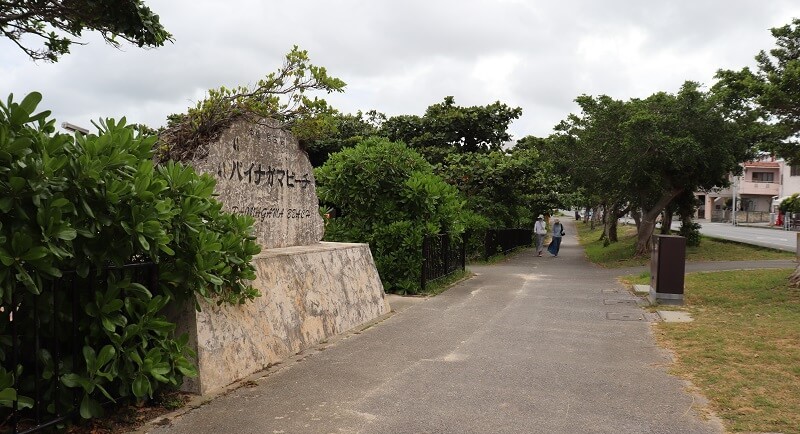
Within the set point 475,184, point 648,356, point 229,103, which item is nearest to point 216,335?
point 229,103

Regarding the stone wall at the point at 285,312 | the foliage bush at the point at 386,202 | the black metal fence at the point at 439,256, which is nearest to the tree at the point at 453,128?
the black metal fence at the point at 439,256

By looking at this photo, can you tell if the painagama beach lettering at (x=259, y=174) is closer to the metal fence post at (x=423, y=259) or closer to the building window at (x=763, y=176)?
the metal fence post at (x=423, y=259)

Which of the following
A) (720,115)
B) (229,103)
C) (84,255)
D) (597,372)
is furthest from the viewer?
(720,115)

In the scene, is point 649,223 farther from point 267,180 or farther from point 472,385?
point 472,385

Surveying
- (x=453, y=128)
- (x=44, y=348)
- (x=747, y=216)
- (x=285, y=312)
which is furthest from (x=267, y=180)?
(x=747, y=216)

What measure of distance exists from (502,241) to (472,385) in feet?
65.2

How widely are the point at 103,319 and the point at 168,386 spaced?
4.00 ft

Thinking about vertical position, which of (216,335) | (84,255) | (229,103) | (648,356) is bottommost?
(648,356)

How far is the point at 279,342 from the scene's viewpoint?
622cm

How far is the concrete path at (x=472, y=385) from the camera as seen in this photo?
4.43 meters

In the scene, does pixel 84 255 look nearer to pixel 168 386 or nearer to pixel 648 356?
pixel 168 386

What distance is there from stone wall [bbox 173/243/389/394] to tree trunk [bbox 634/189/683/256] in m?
15.9

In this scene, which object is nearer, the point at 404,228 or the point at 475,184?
the point at 404,228

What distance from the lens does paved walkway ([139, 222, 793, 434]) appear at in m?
4.44
